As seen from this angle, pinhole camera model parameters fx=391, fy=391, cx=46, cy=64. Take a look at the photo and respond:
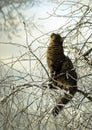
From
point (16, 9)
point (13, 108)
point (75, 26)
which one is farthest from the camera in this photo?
point (16, 9)

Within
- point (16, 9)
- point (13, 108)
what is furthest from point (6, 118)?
point (16, 9)

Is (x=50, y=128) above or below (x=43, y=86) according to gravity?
below

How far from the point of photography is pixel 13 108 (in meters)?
2.01

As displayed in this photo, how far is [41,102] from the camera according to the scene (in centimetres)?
189

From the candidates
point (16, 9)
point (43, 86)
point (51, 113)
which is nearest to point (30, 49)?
point (43, 86)

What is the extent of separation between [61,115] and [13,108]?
251mm

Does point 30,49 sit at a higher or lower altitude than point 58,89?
higher

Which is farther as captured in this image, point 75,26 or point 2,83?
point 75,26

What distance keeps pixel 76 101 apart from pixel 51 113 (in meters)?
0.14

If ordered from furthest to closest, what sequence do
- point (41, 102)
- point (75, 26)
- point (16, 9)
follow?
1. point (16, 9)
2. point (75, 26)
3. point (41, 102)

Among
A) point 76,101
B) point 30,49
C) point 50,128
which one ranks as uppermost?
point 30,49

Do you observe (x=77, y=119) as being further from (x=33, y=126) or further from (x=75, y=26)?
(x=75, y=26)

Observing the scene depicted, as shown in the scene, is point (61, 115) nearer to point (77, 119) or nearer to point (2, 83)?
point (77, 119)

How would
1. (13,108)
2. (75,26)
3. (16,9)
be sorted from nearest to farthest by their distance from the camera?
(13,108), (75,26), (16,9)
